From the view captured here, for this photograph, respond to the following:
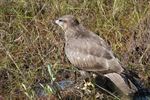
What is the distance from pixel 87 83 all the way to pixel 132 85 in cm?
57

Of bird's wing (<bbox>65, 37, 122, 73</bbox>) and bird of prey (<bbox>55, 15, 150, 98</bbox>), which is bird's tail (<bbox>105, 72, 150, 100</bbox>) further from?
bird's wing (<bbox>65, 37, 122, 73</bbox>)

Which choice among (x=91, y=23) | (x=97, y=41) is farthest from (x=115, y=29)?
(x=97, y=41)

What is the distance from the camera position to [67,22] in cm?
903

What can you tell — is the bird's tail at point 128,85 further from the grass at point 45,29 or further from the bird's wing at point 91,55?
the grass at point 45,29

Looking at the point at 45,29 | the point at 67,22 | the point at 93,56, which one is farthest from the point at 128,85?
the point at 45,29

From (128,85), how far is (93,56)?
0.56m

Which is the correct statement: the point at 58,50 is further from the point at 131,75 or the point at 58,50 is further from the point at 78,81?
the point at 131,75

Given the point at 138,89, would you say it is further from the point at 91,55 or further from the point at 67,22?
the point at 67,22

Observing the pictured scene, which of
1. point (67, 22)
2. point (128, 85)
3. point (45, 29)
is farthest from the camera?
point (45, 29)

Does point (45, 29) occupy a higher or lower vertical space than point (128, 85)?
higher

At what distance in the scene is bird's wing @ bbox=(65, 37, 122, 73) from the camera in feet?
27.4

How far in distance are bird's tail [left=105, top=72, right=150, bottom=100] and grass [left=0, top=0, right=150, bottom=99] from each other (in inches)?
19.5

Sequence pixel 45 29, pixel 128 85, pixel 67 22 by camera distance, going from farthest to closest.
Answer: pixel 45 29, pixel 67 22, pixel 128 85

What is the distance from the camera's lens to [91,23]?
9930 millimetres
